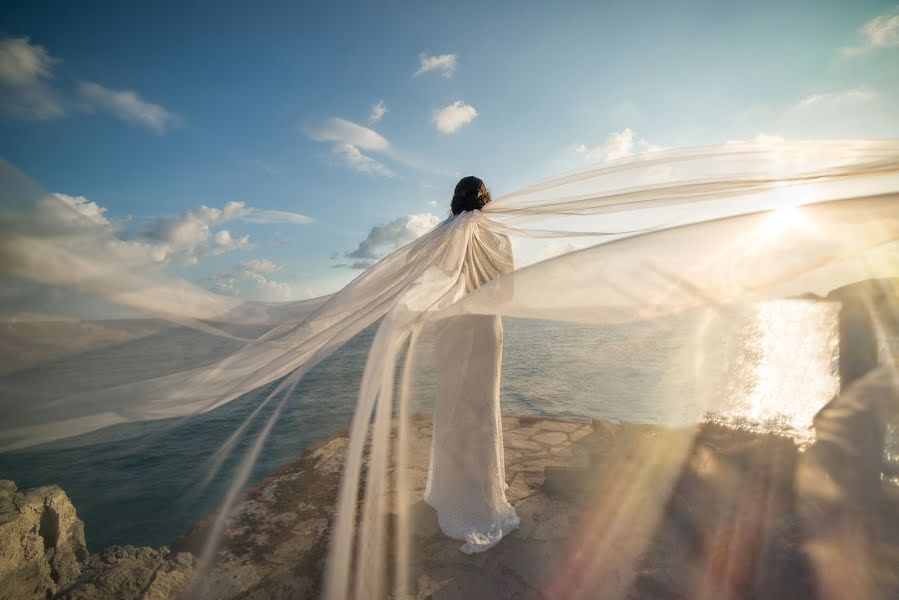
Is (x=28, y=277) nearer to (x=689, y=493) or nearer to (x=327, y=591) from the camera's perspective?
(x=327, y=591)

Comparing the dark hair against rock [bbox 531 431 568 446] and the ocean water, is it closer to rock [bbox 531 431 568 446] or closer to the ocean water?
the ocean water

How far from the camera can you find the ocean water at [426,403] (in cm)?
273

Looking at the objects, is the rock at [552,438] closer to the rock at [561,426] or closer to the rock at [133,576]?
the rock at [561,426]

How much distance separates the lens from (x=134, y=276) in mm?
2223

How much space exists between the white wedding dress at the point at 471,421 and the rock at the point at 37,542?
104 inches

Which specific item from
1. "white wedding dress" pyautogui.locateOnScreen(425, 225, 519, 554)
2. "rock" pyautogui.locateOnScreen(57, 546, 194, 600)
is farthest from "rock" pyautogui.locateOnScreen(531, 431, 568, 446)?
"rock" pyautogui.locateOnScreen(57, 546, 194, 600)

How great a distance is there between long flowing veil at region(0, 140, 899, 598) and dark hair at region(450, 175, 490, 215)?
0.52 meters

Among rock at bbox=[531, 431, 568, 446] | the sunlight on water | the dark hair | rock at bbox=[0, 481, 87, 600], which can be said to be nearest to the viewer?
rock at bbox=[0, 481, 87, 600]

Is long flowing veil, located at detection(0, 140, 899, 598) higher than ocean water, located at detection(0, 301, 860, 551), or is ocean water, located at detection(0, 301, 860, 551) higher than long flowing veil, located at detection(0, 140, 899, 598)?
long flowing veil, located at detection(0, 140, 899, 598)

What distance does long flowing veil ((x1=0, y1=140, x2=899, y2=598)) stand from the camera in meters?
1.92

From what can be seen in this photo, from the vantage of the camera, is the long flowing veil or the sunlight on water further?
the sunlight on water

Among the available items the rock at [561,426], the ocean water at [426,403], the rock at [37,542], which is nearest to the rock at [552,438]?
the rock at [561,426]

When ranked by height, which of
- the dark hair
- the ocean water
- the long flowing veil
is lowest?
the ocean water

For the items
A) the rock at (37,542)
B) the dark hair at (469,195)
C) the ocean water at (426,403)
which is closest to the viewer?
the rock at (37,542)
